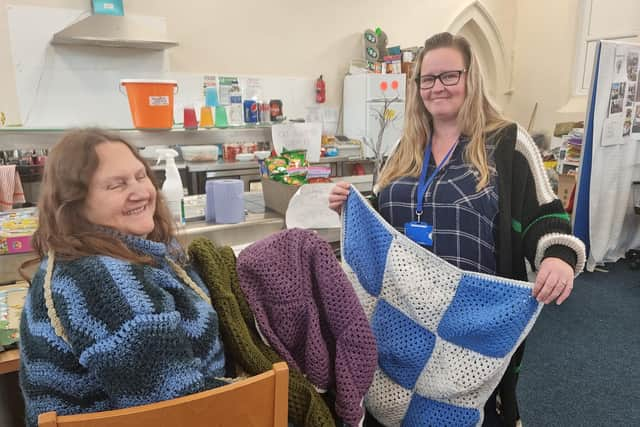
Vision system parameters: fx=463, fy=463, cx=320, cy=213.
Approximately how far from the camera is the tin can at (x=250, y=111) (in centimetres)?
397

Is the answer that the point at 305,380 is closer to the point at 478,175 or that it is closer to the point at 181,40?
the point at 478,175

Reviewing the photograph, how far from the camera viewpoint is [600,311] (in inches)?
129

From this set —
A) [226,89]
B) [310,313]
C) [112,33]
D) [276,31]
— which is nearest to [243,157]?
[226,89]

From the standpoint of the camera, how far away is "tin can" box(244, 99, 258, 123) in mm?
3971

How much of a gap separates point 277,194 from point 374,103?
9.55 feet

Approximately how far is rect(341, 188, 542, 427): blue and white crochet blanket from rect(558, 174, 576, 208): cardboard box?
3.67m

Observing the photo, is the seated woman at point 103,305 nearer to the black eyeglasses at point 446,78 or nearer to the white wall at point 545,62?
the black eyeglasses at point 446,78

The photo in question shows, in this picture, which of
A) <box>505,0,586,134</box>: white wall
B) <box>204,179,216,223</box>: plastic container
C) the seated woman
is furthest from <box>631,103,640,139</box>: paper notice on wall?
the seated woman

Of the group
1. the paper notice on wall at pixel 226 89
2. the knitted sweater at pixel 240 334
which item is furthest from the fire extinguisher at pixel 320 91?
the knitted sweater at pixel 240 334

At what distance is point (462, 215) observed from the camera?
136 cm

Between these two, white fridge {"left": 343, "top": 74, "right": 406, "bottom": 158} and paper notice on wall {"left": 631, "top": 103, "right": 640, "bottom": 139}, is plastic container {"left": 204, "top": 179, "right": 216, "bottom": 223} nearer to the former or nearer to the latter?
white fridge {"left": 343, "top": 74, "right": 406, "bottom": 158}

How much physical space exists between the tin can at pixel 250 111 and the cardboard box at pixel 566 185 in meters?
2.95

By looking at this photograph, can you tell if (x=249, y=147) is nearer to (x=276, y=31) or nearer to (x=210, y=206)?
(x=276, y=31)

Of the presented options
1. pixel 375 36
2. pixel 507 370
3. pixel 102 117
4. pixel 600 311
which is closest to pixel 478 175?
pixel 507 370
